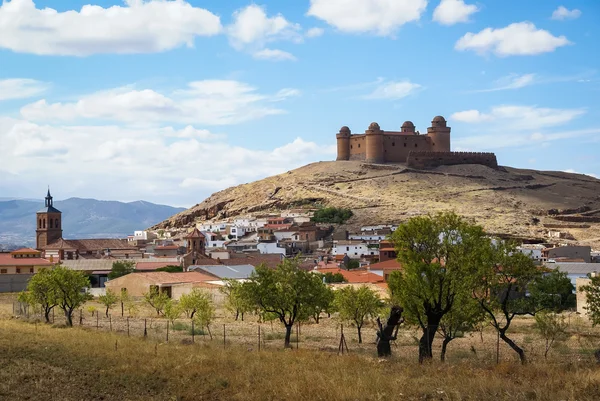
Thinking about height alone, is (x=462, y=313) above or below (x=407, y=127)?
below

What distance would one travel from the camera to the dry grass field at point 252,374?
55.0ft

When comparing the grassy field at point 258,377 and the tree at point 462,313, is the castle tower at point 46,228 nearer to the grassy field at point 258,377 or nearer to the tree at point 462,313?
the grassy field at point 258,377

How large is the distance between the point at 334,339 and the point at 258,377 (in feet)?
44.1

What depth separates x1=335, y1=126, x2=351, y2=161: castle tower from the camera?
148 metres

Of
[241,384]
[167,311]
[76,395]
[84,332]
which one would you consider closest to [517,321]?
[167,311]

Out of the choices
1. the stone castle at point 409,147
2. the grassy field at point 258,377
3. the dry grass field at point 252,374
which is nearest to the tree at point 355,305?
the dry grass field at point 252,374

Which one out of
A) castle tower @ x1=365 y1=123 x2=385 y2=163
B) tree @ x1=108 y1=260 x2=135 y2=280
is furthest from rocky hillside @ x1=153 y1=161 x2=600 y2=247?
tree @ x1=108 y1=260 x2=135 y2=280

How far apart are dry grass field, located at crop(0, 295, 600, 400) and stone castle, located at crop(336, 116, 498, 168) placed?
116568 millimetres

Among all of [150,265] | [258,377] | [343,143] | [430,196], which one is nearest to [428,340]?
[258,377]

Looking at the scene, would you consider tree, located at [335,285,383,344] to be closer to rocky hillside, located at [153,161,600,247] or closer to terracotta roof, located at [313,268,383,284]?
terracotta roof, located at [313,268,383,284]

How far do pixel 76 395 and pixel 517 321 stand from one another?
31.7 metres

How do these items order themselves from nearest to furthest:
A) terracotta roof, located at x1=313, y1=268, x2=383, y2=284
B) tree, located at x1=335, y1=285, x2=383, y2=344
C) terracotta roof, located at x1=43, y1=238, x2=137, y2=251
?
tree, located at x1=335, y1=285, x2=383, y2=344
terracotta roof, located at x1=313, y1=268, x2=383, y2=284
terracotta roof, located at x1=43, y1=238, x2=137, y2=251

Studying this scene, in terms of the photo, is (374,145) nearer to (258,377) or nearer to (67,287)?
(67,287)

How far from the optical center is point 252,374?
19.5 metres
